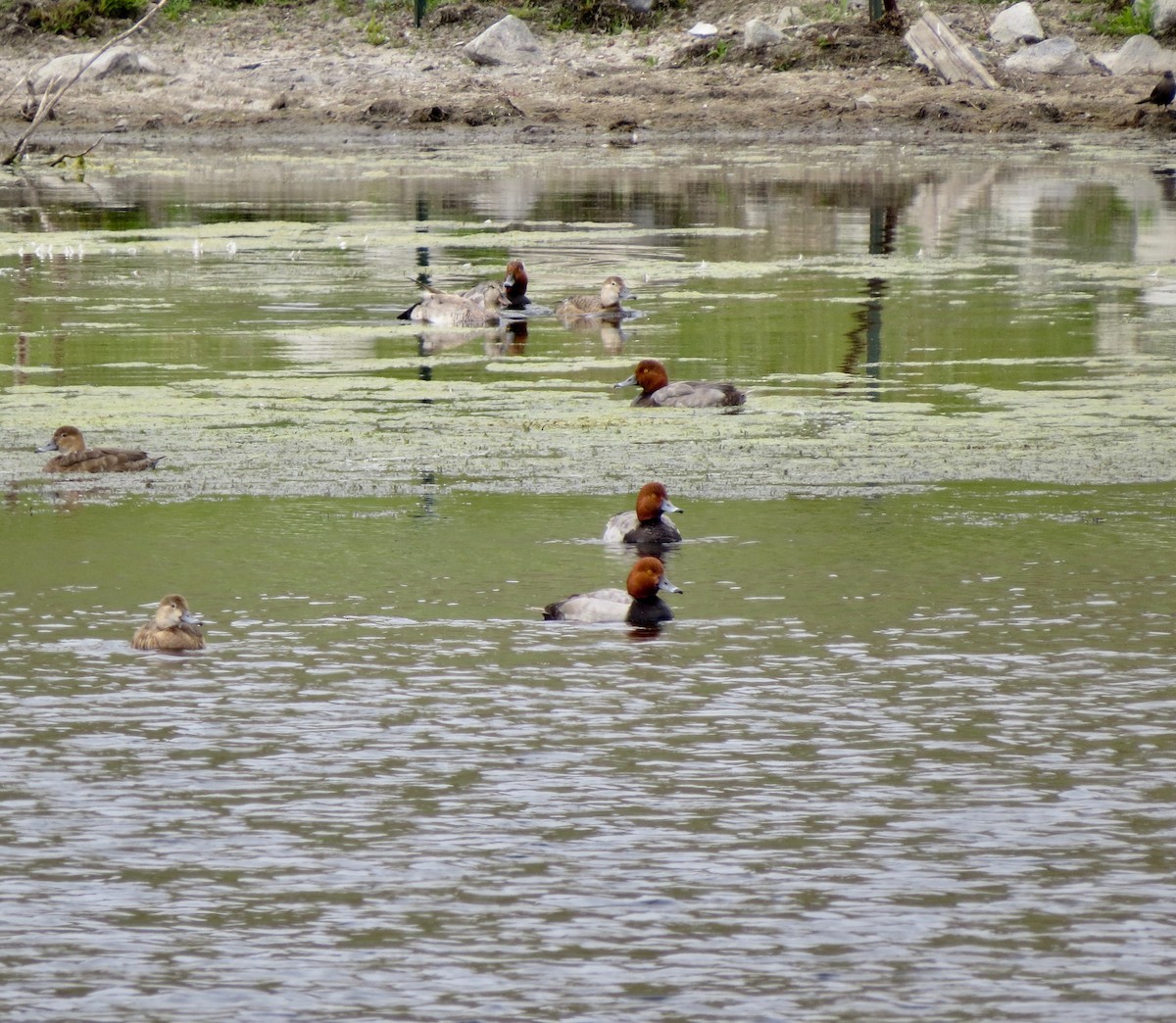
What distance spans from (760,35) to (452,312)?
27734 millimetres

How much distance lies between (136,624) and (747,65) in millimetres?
37155

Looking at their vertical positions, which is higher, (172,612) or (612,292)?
(612,292)

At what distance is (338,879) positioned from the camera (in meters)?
6.52

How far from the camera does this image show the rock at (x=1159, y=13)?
146ft

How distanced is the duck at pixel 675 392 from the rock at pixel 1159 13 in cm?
3282

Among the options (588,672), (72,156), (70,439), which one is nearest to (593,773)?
(588,672)

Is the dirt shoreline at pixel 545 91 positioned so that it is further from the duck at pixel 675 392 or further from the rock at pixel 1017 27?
the duck at pixel 675 392

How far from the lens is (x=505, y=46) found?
1783 inches

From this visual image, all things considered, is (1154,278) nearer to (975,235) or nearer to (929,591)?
(975,235)

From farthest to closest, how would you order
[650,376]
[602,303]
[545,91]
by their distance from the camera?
[545,91] < [602,303] < [650,376]

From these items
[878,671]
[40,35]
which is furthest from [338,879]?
[40,35]

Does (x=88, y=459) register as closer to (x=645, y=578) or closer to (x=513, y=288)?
(x=645, y=578)

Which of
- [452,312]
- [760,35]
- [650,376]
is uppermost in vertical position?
[760,35]

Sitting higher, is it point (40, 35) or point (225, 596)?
point (40, 35)
